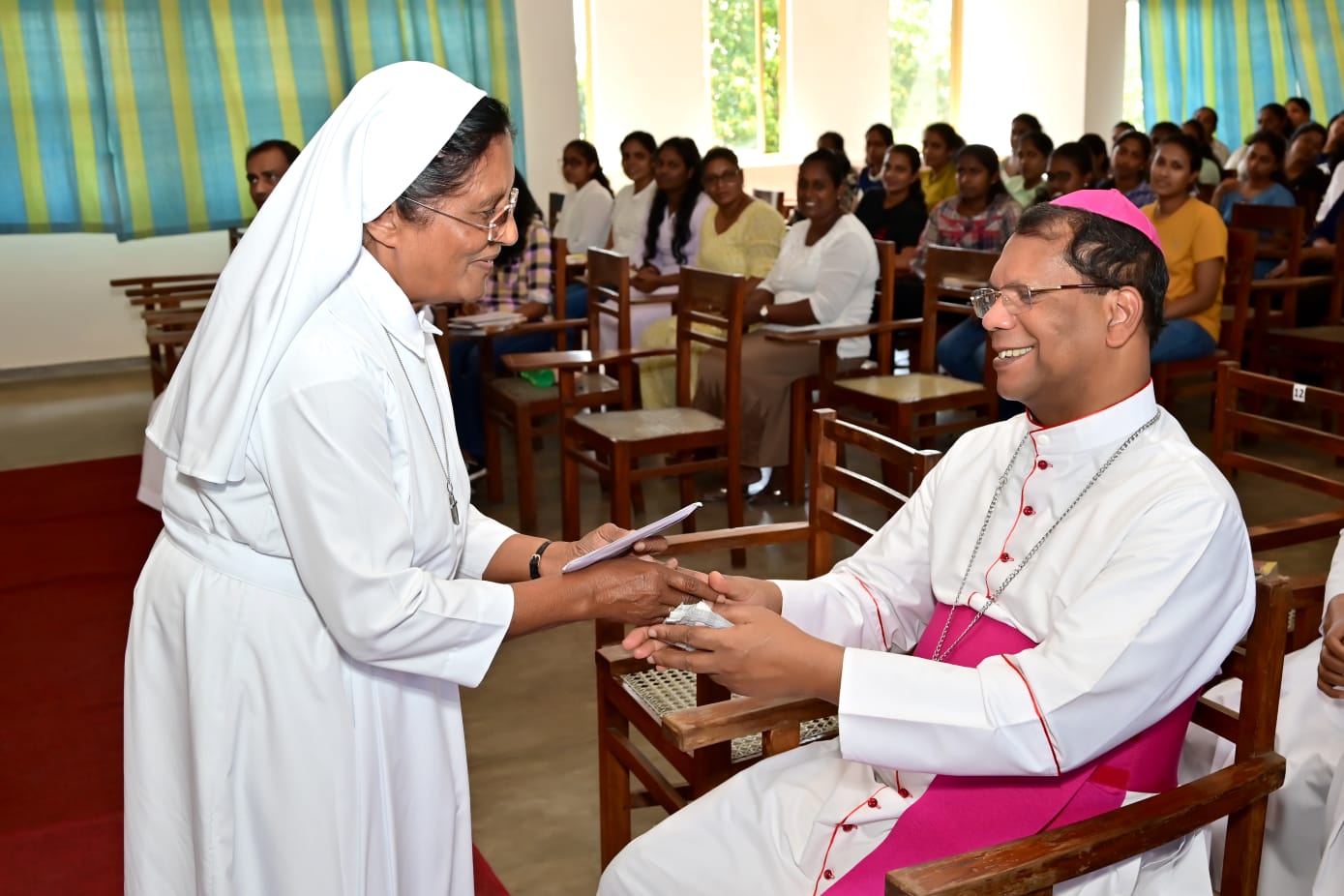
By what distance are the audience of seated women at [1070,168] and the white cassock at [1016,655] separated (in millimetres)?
5123

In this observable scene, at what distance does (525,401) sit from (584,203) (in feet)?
10.7

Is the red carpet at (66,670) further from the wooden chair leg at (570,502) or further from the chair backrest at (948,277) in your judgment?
the chair backrest at (948,277)

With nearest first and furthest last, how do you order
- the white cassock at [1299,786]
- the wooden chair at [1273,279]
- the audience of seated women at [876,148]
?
the white cassock at [1299,786] < the wooden chair at [1273,279] < the audience of seated women at [876,148]

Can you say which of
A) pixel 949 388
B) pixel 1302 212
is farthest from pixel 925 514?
pixel 1302 212

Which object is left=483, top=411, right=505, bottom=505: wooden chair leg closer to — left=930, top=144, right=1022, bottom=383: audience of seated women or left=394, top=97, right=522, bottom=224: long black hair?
left=930, top=144, right=1022, bottom=383: audience of seated women

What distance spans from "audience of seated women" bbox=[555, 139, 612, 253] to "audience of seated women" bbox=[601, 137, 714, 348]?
1.03 m

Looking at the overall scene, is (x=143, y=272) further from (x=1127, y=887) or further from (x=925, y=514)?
(x=1127, y=887)

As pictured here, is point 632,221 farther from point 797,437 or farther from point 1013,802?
point 1013,802

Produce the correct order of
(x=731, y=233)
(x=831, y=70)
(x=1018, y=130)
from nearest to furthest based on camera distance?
(x=731, y=233)
(x=1018, y=130)
(x=831, y=70)

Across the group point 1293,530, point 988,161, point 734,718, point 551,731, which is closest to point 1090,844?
point 734,718

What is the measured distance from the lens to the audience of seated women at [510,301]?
5.35 metres

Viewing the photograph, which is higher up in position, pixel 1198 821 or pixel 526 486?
pixel 1198 821

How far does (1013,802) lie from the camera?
1568 millimetres

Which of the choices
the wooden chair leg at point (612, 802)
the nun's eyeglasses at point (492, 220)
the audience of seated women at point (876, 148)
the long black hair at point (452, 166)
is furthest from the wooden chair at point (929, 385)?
the audience of seated women at point (876, 148)
